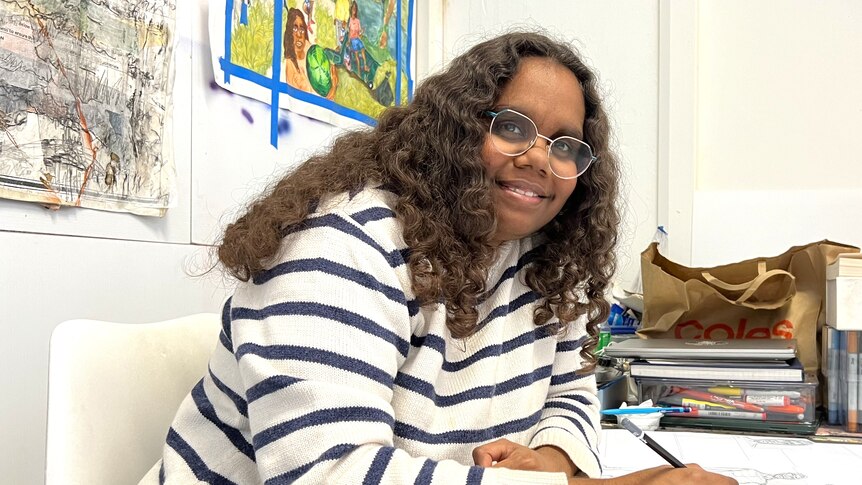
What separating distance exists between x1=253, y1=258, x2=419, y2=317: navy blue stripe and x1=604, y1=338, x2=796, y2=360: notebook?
749 millimetres

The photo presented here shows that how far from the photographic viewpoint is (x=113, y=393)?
0.81 metres

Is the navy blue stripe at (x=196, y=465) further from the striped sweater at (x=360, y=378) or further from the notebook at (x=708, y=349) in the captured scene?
the notebook at (x=708, y=349)

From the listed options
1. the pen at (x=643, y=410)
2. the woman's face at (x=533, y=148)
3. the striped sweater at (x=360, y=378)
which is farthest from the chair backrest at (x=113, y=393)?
the pen at (x=643, y=410)

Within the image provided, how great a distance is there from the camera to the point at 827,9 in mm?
1873

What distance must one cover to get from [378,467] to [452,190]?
0.33 meters

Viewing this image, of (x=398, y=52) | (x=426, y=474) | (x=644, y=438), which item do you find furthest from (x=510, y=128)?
(x=398, y=52)

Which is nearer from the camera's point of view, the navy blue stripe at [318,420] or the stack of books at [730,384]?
the navy blue stripe at [318,420]

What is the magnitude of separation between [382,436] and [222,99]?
86 cm

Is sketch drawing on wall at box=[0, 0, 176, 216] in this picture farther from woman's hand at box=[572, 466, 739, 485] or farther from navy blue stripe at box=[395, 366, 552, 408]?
woman's hand at box=[572, 466, 739, 485]

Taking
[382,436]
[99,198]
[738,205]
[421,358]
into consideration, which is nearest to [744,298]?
[738,205]

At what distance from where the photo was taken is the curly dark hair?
751 millimetres

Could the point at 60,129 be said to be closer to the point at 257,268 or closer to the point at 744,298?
the point at 257,268

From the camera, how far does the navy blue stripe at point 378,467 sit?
613 millimetres

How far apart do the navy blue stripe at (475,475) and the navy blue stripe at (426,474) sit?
0.10 feet
